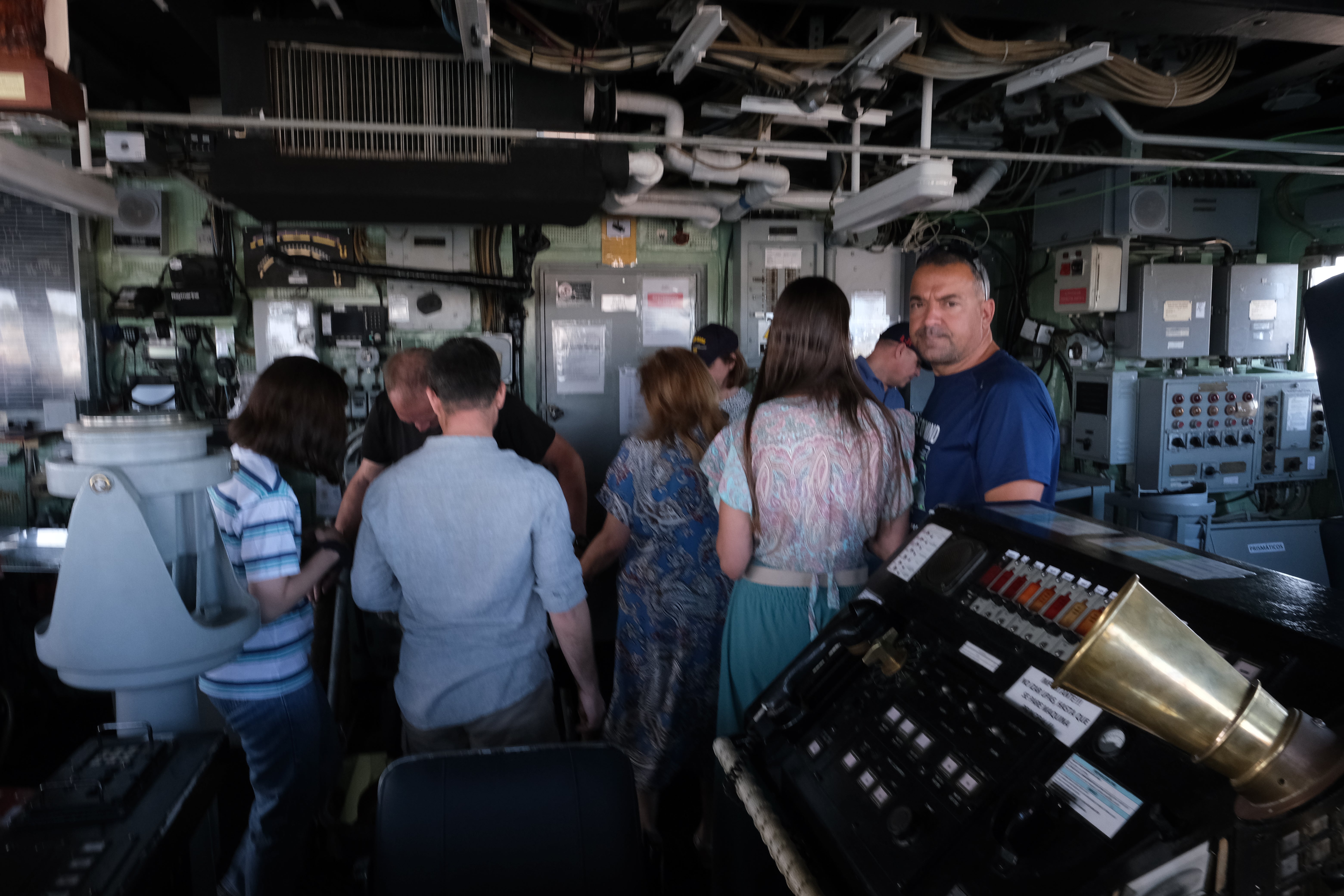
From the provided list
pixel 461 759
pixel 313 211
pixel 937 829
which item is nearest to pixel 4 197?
pixel 313 211

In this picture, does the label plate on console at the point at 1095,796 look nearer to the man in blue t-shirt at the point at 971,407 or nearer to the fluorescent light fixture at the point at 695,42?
the man in blue t-shirt at the point at 971,407

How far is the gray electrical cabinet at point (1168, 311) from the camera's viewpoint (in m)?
4.01

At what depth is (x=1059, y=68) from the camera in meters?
2.45

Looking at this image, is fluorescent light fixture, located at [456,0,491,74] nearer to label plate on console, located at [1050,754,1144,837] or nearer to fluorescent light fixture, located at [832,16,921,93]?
fluorescent light fixture, located at [832,16,921,93]

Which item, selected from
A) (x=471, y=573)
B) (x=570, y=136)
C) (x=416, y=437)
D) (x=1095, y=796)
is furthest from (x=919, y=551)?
(x=416, y=437)

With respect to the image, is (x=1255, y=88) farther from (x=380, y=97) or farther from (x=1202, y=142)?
(x=380, y=97)

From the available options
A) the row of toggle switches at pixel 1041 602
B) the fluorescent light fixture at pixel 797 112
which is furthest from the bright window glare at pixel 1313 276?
the row of toggle switches at pixel 1041 602

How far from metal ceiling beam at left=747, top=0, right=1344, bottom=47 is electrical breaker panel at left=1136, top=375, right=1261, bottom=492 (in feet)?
6.42

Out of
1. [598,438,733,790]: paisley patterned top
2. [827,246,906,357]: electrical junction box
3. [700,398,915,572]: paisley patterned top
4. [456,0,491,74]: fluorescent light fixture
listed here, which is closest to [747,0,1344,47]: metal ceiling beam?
[456,0,491,74]: fluorescent light fixture

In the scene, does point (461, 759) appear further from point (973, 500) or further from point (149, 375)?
point (149, 375)

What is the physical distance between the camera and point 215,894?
132cm

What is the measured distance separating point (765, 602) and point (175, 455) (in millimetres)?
1188

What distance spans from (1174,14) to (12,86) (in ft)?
9.24

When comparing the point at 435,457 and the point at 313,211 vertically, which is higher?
the point at 313,211
